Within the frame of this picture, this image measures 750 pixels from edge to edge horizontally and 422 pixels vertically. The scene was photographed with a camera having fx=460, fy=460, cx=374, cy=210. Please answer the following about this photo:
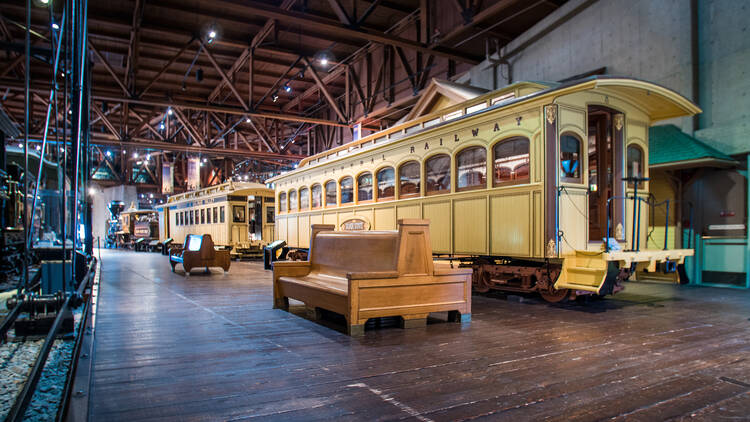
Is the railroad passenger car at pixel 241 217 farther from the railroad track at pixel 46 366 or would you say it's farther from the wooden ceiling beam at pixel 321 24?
the railroad track at pixel 46 366

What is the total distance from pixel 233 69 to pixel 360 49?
5124mm

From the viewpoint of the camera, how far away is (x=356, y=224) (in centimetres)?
1136

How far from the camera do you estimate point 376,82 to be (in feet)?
58.4

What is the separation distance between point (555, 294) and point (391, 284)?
3376 millimetres

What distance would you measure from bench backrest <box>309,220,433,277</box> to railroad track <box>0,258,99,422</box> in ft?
9.98

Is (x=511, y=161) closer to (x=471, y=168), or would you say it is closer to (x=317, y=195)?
(x=471, y=168)

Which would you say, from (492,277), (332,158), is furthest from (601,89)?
(332,158)

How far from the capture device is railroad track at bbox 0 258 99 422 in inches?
96.1

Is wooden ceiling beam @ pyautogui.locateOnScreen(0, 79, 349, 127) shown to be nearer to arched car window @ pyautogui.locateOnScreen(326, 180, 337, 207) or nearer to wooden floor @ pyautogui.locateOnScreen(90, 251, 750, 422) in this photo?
arched car window @ pyautogui.locateOnScreen(326, 180, 337, 207)

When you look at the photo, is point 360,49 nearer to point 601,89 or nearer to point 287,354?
point 601,89

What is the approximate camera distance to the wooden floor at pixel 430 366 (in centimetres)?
288

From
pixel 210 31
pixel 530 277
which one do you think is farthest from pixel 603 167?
pixel 210 31

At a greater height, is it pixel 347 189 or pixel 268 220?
pixel 347 189

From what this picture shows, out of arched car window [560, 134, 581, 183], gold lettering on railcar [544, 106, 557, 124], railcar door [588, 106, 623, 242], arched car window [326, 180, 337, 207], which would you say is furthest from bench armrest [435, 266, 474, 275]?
arched car window [326, 180, 337, 207]
